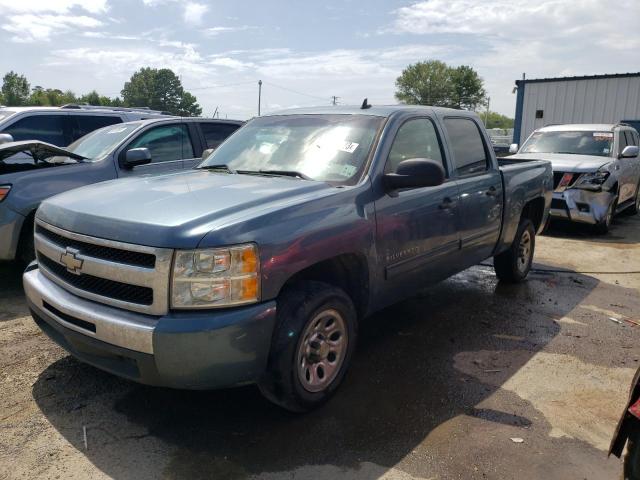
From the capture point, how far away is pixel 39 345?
13.4ft

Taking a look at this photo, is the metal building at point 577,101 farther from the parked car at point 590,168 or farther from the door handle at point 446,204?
the door handle at point 446,204

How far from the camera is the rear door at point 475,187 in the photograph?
453cm

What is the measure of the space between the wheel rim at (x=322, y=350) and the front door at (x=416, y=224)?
22.4 inches

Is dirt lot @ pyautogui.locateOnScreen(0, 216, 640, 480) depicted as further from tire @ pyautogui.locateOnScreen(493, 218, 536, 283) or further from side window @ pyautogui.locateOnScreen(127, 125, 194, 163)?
side window @ pyautogui.locateOnScreen(127, 125, 194, 163)

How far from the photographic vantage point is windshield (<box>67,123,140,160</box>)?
6.19 metres

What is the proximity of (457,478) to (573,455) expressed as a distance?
0.71 m

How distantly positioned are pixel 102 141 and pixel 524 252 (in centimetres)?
515

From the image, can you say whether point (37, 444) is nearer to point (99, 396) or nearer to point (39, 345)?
point (99, 396)

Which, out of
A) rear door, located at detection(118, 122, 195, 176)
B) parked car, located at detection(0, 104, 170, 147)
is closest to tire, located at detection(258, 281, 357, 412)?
rear door, located at detection(118, 122, 195, 176)

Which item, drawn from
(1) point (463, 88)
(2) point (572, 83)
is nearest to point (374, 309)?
(2) point (572, 83)

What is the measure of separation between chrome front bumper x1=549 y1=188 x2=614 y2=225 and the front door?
17.2 ft

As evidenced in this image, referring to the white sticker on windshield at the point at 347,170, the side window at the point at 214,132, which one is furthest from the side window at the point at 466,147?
the side window at the point at 214,132

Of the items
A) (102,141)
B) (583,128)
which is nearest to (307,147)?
(102,141)

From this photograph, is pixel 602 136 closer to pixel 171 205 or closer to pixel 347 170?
pixel 347 170
